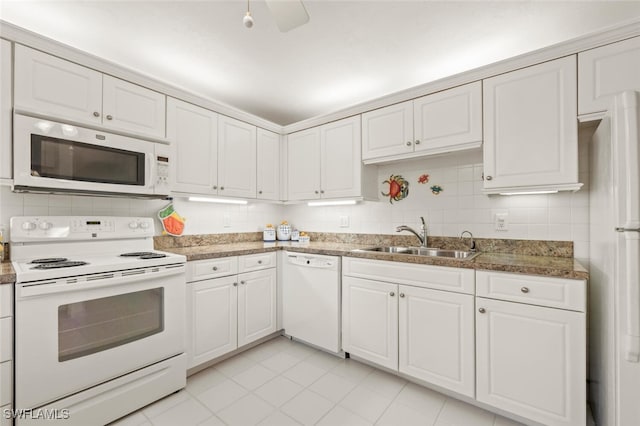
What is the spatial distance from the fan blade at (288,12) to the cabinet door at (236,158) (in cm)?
134

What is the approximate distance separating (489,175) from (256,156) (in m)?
2.06

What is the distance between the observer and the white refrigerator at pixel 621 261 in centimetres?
107

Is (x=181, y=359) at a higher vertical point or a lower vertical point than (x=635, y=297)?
lower

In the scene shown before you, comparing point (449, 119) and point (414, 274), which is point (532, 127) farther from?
point (414, 274)

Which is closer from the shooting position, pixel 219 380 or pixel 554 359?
A: pixel 554 359

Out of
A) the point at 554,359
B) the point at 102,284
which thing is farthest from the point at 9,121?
the point at 554,359

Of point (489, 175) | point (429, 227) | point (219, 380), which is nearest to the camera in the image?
point (489, 175)

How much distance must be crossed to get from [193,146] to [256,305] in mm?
1471

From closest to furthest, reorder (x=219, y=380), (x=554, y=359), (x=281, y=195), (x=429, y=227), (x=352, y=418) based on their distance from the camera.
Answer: (x=554, y=359)
(x=352, y=418)
(x=219, y=380)
(x=429, y=227)
(x=281, y=195)

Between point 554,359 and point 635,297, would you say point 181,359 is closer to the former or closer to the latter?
point 554,359

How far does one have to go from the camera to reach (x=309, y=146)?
2914 mm

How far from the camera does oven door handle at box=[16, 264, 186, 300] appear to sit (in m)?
1.35

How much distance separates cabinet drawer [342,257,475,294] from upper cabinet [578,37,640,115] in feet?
3.85

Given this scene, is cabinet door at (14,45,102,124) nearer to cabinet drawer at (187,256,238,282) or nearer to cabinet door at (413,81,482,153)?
cabinet drawer at (187,256,238,282)
